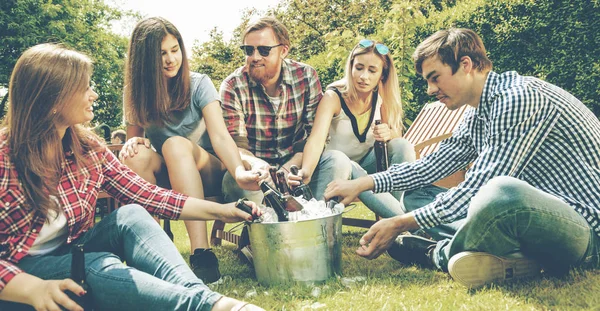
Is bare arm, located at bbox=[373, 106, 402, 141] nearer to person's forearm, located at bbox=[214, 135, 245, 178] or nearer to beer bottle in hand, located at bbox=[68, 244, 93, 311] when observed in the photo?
person's forearm, located at bbox=[214, 135, 245, 178]

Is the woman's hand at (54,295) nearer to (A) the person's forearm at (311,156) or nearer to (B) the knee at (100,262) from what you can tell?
(B) the knee at (100,262)

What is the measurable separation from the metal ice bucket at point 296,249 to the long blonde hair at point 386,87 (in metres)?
1.44

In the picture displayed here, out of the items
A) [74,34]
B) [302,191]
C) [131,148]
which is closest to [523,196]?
[302,191]

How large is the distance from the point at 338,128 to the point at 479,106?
4.41 ft

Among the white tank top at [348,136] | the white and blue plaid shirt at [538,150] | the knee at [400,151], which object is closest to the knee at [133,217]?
the white and blue plaid shirt at [538,150]

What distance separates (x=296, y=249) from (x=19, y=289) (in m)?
1.18

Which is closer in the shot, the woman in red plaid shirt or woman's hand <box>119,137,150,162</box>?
the woman in red plaid shirt

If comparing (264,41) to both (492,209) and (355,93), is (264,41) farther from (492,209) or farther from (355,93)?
(492,209)

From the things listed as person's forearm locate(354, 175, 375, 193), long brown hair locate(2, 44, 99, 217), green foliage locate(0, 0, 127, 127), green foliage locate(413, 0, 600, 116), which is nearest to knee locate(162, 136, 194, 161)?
long brown hair locate(2, 44, 99, 217)

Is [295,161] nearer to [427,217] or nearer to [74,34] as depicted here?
[427,217]

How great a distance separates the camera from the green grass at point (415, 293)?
211 centimetres

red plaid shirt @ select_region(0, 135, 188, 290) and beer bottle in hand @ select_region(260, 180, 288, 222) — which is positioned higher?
red plaid shirt @ select_region(0, 135, 188, 290)

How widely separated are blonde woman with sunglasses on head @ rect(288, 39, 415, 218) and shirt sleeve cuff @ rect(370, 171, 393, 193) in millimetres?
583

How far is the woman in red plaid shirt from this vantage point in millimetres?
1797
